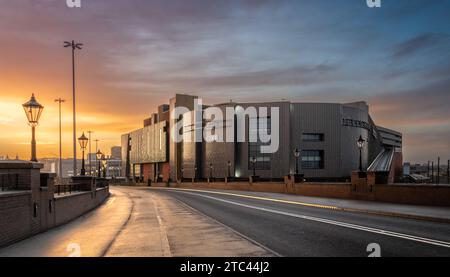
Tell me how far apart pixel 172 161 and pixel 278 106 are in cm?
4067

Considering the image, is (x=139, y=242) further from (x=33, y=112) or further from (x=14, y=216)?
(x=33, y=112)

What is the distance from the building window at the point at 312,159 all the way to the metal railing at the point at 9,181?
88.2 metres

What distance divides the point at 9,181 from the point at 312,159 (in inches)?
3548

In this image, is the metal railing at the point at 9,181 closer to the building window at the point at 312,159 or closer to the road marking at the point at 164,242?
the road marking at the point at 164,242

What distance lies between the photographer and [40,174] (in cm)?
1501

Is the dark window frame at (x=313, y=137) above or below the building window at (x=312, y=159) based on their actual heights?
above

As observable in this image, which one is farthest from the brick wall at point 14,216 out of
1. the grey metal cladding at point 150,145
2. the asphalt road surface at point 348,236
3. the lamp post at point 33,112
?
the grey metal cladding at point 150,145

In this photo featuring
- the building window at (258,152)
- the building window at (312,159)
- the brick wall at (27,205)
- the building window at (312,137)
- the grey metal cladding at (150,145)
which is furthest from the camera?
the grey metal cladding at (150,145)

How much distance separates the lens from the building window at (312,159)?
98469 mm

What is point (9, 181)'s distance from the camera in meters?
13.4

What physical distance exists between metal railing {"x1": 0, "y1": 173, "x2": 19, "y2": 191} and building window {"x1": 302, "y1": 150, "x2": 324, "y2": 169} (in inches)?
3474
